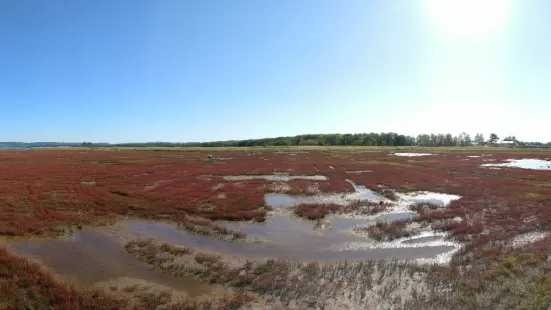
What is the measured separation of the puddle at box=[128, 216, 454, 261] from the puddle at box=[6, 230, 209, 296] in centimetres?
275

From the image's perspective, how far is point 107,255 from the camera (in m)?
13.7

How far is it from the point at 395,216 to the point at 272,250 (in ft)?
37.4

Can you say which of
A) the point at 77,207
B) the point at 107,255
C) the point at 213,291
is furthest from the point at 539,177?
the point at 77,207

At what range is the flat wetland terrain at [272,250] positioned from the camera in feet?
31.7

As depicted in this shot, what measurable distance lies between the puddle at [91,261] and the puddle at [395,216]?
569 inches

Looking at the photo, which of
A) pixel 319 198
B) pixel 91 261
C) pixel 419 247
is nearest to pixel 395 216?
pixel 419 247

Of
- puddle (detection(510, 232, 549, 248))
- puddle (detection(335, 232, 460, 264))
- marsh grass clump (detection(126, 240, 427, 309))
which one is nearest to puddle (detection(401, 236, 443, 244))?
puddle (detection(335, 232, 460, 264))

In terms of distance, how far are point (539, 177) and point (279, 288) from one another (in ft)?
152

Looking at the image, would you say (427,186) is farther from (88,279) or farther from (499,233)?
(88,279)

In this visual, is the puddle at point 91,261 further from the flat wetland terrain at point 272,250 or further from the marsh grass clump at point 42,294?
the marsh grass clump at point 42,294

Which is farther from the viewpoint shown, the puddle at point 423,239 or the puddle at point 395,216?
the puddle at point 395,216

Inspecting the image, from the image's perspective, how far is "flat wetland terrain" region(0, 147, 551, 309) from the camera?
966 centimetres

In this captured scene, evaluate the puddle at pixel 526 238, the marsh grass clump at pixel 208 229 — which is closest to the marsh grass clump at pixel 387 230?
the puddle at pixel 526 238

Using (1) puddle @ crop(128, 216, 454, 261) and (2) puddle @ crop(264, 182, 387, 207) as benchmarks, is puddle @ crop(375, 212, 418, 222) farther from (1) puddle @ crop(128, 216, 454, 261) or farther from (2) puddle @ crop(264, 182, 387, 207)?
(2) puddle @ crop(264, 182, 387, 207)
